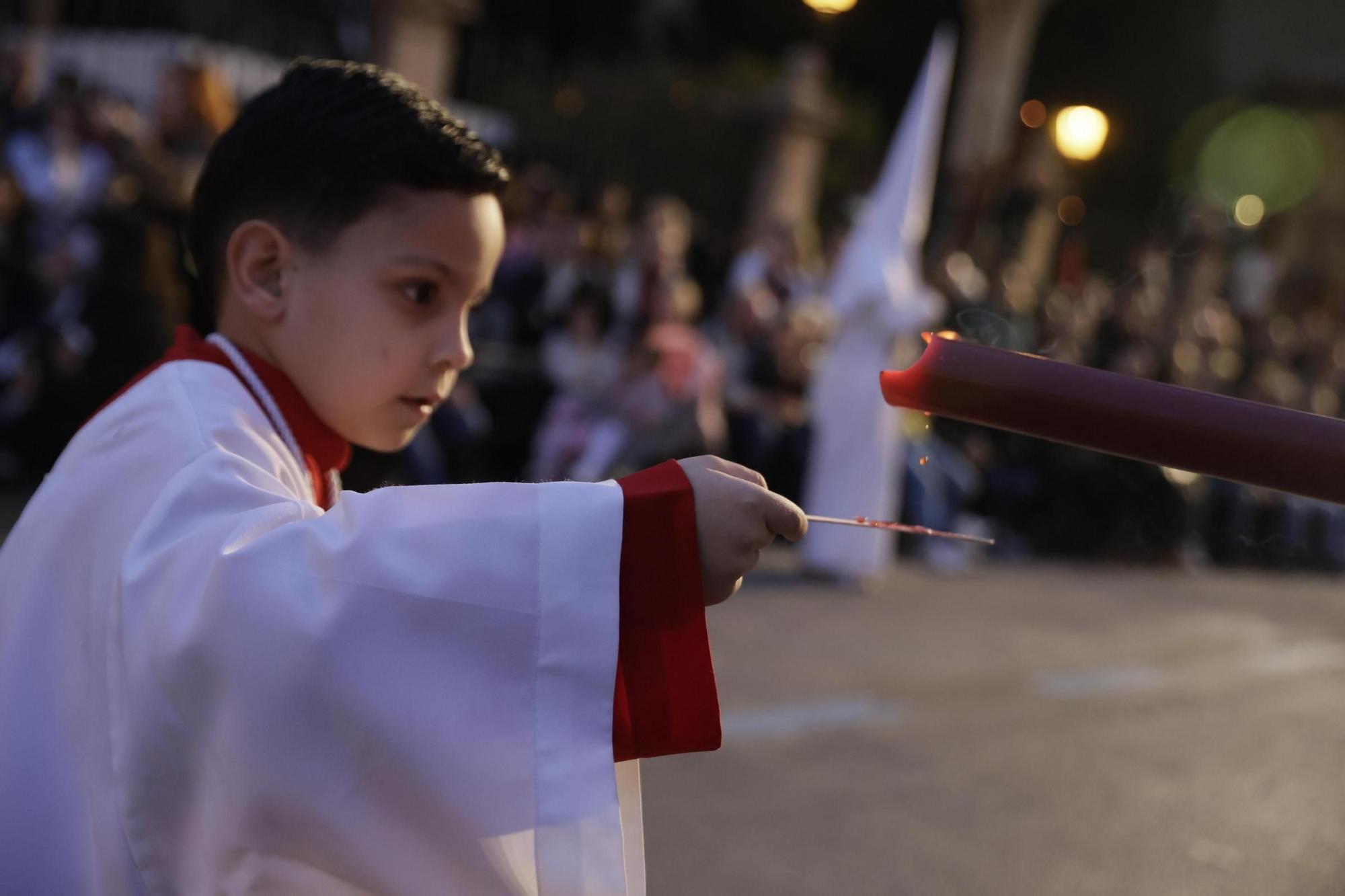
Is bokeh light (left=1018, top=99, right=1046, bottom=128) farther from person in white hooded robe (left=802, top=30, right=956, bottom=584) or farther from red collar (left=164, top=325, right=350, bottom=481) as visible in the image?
red collar (left=164, top=325, right=350, bottom=481)

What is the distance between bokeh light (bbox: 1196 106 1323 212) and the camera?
23.5 meters

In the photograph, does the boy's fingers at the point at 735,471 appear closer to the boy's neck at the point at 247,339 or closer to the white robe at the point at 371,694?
the white robe at the point at 371,694

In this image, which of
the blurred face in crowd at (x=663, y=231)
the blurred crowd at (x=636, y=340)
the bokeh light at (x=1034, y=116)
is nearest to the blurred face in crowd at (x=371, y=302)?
the blurred crowd at (x=636, y=340)

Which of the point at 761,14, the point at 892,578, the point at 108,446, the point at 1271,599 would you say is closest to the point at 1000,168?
the point at 1271,599

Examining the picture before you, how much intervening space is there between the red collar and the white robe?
0.93 feet

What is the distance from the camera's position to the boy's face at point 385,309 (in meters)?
1.47

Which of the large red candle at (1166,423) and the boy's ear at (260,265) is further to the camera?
the boy's ear at (260,265)

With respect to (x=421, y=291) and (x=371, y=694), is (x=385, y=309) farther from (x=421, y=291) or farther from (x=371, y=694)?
(x=371, y=694)

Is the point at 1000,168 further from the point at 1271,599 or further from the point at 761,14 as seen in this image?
the point at 761,14

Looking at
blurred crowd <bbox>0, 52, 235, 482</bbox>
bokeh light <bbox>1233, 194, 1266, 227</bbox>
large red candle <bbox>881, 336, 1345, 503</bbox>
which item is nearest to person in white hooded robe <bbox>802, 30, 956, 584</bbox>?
blurred crowd <bbox>0, 52, 235, 482</bbox>

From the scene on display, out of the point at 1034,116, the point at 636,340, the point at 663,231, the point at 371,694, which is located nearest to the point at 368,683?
the point at 371,694

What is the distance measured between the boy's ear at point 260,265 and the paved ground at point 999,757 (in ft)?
7.73

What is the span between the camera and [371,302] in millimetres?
1465

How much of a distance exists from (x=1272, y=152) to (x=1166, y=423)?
26.2m
